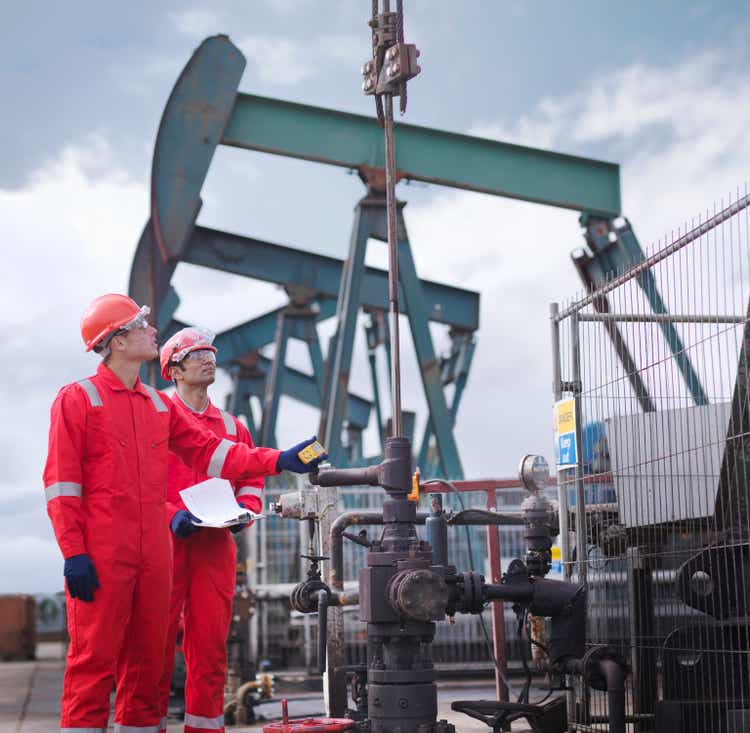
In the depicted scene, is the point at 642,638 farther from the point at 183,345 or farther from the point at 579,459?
the point at 183,345

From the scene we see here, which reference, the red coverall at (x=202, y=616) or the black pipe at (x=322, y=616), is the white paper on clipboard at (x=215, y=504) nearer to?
the red coverall at (x=202, y=616)

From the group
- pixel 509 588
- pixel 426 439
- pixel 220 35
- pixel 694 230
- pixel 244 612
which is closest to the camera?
pixel 694 230

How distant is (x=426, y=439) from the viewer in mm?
23469

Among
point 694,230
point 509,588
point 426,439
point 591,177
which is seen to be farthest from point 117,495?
point 426,439

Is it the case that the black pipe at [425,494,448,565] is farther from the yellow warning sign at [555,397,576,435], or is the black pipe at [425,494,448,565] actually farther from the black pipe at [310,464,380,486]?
the yellow warning sign at [555,397,576,435]

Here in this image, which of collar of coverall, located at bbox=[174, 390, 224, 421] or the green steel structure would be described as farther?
the green steel structure

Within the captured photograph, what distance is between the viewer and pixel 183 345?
5402mm

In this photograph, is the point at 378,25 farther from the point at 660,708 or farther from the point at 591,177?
the point at 591,177

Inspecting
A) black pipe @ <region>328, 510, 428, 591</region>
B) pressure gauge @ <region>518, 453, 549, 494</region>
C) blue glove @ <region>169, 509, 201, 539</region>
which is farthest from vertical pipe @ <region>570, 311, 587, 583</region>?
blue glove @ <region>169, 509, 201, 539</region>

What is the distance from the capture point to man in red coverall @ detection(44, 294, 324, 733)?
4.32m

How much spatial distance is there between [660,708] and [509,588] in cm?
79

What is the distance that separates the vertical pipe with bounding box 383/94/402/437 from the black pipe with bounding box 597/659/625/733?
131 centimetres

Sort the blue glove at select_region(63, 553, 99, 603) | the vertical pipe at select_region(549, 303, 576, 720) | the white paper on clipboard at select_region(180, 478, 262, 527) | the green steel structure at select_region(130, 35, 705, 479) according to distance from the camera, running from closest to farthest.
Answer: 1. the blue glove at select_region(63, 553, 99, 603)
2. the white paper on clipboard at select_region(180, 478, 262, 527)
3. the vertical pipe at select_region(549, 303, 576, 720)
4. the green steel structure at select_region(130, 35, 705, 479)

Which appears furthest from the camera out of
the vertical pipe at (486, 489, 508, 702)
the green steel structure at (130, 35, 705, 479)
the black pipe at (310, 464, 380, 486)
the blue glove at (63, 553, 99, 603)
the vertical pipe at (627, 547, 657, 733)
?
the green steel structure at (130, 35, 705, 479)
